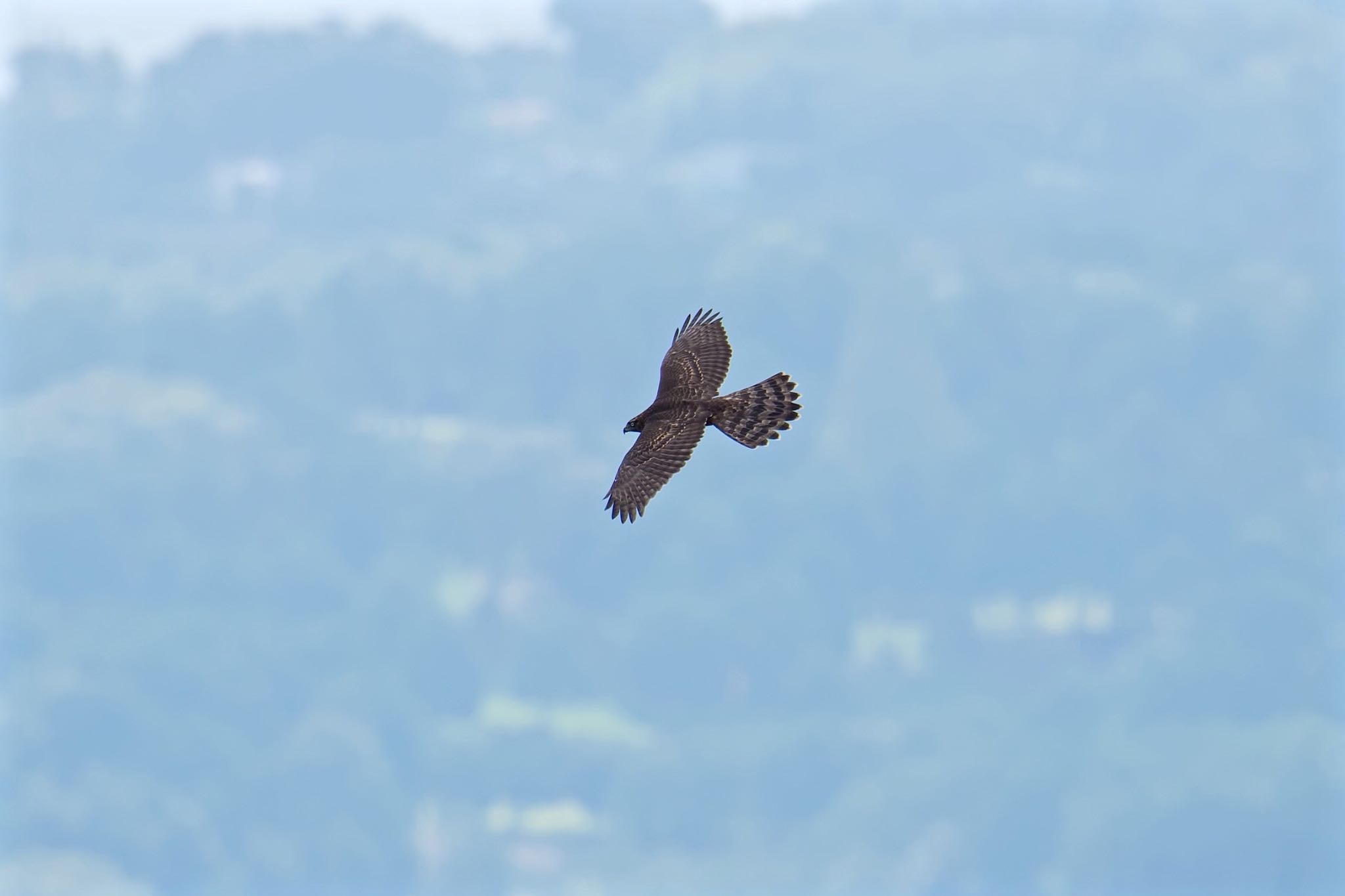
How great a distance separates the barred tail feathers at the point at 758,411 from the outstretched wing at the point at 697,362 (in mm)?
585

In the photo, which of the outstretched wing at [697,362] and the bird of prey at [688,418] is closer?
the bird of prey at [688,418]

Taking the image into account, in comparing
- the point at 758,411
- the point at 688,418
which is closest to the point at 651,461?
the point at 688,418

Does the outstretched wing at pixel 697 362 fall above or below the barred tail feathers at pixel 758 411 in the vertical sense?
above

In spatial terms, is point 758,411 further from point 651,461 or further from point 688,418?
point 651,461

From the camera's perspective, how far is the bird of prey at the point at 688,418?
27.8 meters

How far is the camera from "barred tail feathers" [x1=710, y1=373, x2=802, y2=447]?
2777 cm

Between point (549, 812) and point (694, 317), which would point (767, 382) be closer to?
point (694, 317)

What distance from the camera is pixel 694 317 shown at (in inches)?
1161

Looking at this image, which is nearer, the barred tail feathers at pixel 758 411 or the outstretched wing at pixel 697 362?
the barred tail feathers at pixel 758 411

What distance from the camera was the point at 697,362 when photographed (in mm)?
29359

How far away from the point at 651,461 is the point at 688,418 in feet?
2.39

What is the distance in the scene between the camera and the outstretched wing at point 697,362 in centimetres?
2905

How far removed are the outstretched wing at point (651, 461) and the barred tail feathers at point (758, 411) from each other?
0.96ft

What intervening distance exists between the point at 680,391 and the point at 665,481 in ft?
5.99
